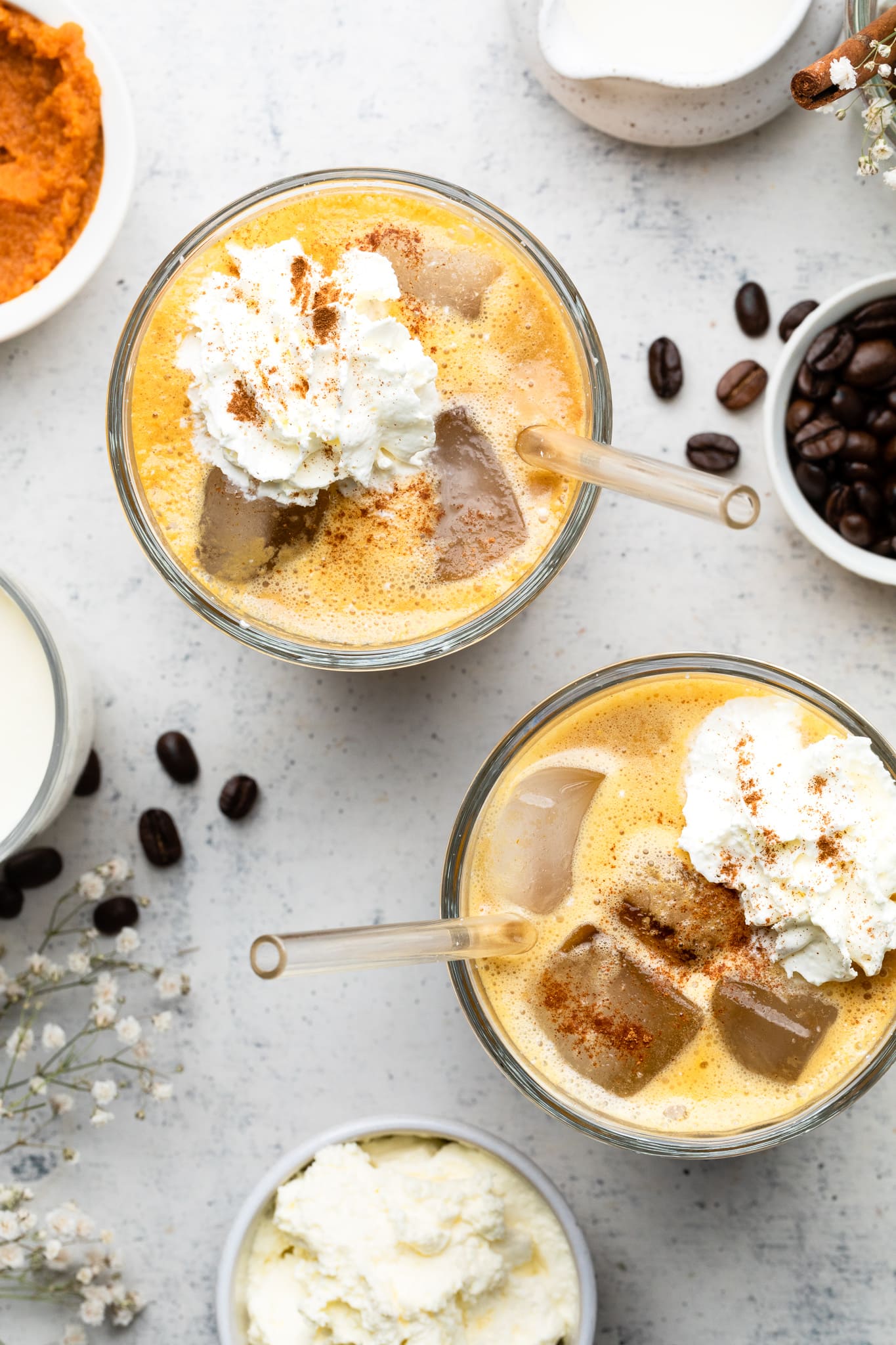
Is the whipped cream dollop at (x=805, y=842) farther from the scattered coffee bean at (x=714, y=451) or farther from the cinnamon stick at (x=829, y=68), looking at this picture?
the cinnamon stick at (x=829, y=68)

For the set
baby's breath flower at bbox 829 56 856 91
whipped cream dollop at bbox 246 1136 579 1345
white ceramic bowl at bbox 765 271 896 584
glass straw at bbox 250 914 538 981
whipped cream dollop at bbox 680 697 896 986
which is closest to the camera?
glass straw at bbox 250 914 538 981

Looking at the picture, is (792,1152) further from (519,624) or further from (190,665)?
A: (190,665)

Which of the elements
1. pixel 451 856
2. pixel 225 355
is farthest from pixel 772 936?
pixel 225 355

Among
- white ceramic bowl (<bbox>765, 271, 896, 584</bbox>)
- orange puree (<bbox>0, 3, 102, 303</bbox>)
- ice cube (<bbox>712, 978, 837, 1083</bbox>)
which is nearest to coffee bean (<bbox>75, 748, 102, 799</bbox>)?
orange puree (<bbox>0, 3, 102, 303</bbox>)

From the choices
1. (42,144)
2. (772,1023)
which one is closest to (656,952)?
(772,1023)

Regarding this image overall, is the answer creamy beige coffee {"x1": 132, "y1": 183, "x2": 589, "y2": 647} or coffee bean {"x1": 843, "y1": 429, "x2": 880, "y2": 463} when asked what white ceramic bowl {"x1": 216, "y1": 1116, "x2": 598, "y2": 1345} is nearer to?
creamy beige coffee {"x1": 132, "y1": 183, "x2": 589, "y2": 647}

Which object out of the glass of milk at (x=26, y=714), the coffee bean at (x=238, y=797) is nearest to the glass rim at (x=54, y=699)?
the glass of milk at (x=26, y=714)
